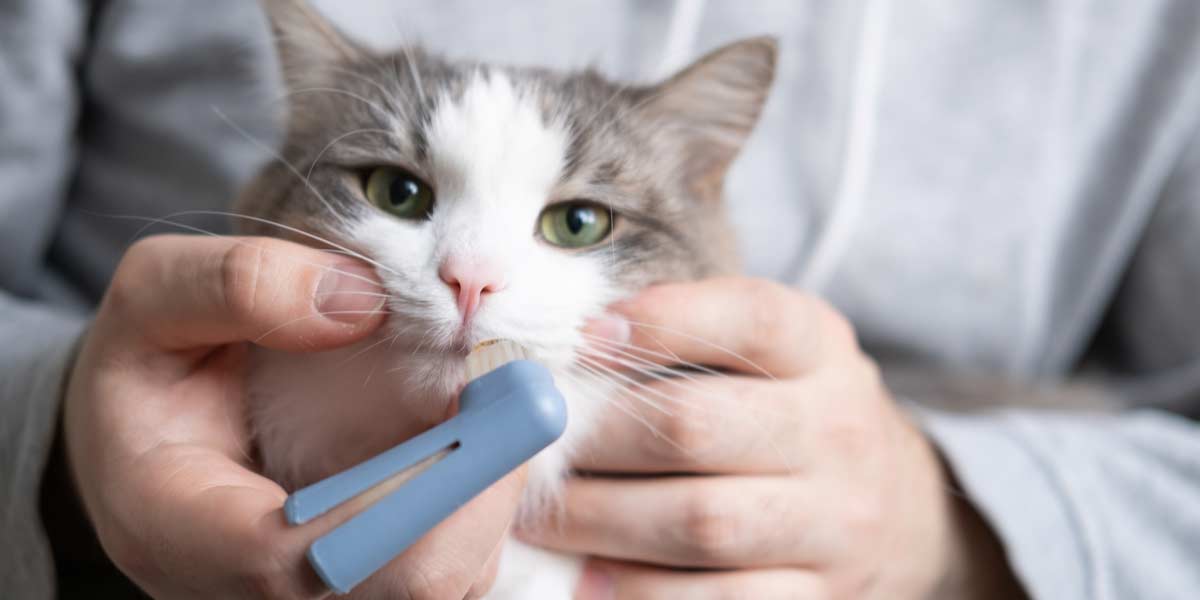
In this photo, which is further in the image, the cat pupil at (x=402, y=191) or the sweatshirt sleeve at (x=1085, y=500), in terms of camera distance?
the sweatshirt sleeve at (x=1085, y=500)

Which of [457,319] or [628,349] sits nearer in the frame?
[457,319]

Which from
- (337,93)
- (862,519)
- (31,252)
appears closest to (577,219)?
(337,93)

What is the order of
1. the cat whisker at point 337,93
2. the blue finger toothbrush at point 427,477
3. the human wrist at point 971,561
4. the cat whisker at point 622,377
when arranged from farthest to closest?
the human wrist at point 971,561
the cat whisker at point 337,93
the cat whisker at point 622,377
the blue finger toothbrush at point 427,477

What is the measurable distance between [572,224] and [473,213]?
0.39 feet

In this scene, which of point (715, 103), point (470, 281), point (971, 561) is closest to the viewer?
point (470, 281)

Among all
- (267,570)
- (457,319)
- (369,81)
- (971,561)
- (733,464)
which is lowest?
(971,561)

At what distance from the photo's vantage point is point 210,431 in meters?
0.75

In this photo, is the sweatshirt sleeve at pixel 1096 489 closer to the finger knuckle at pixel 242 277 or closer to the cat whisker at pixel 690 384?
the cat whisker at pixel 690 384

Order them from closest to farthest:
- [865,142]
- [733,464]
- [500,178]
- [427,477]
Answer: [427,477]
[500,178]
[733,464]
[865,142]

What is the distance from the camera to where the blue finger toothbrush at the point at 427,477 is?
1.70 ft

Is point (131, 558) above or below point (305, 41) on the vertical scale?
below

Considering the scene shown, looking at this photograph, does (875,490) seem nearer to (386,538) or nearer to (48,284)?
(386,538)

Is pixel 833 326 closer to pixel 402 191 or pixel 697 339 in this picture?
pixel 697 339

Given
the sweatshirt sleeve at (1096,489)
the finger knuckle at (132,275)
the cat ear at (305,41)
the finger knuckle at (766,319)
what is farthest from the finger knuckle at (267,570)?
the sweatshirt sleeve at (1096,489)
